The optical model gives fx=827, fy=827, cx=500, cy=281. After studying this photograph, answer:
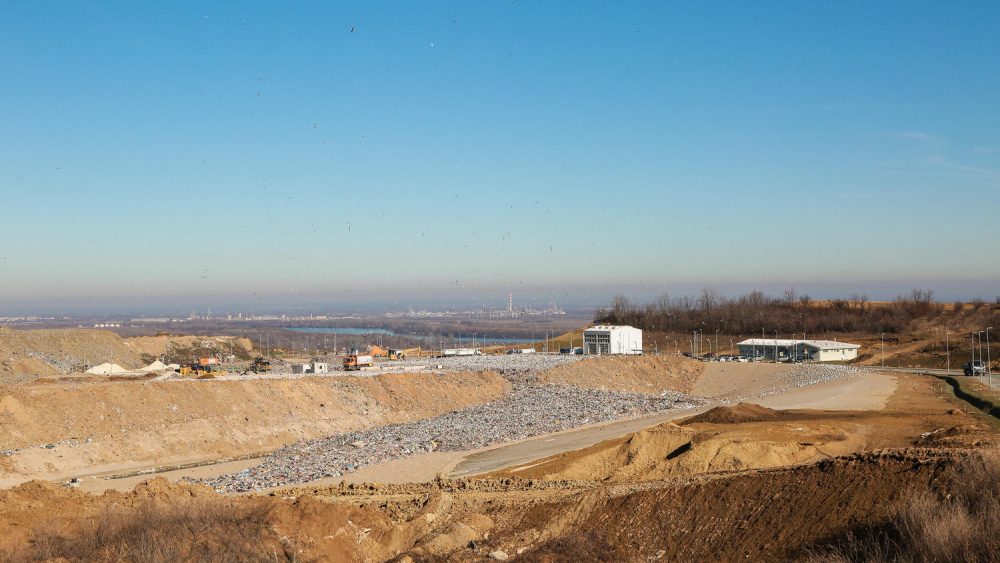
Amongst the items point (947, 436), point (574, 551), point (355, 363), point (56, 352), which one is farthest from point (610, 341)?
point (574, 551)

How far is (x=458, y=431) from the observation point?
42.7m

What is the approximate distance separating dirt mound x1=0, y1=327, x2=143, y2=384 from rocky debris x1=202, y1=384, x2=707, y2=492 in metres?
30.2

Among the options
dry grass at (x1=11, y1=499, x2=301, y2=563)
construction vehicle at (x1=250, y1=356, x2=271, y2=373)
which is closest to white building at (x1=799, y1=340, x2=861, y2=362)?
construction vehicle at (x1=250, y1=356, x2=271, y2=373)

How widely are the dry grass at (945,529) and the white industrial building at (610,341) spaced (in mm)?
72246

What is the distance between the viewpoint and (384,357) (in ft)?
278

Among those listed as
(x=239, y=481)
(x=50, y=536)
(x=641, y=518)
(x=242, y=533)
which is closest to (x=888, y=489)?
(x=641, y=518)

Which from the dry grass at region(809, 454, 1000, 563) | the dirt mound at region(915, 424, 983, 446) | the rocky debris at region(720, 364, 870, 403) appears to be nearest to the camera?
the dry grass at region(809, 454, 1000, 563)

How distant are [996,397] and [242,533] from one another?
4603 centimetres

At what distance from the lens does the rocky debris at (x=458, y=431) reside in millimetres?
32656

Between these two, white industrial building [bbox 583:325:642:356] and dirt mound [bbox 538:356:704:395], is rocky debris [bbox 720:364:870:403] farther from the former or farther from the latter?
white industrial building [bbox 583:325:642:356]

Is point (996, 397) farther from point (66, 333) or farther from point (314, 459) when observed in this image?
point (66, 333)

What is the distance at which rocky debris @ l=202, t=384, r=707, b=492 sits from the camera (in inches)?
1286

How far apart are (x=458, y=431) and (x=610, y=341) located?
5018 centimetres

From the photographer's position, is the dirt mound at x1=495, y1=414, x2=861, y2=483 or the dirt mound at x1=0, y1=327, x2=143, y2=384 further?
the dirt mound at x1=0, y1=327, x2=143, y2=384
